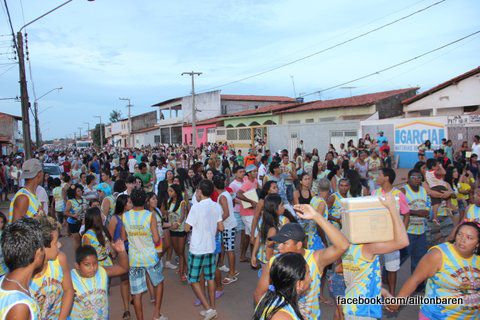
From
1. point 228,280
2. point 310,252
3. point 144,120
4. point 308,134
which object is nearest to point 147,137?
point 144,120

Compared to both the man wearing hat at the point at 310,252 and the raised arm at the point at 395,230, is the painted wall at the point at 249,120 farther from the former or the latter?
the man wearing hat at the point at 310,252

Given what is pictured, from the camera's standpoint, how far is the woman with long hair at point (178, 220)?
6125 millimetres

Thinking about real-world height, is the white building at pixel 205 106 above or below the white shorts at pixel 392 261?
above

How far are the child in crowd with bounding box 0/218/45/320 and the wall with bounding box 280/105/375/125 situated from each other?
916 inches

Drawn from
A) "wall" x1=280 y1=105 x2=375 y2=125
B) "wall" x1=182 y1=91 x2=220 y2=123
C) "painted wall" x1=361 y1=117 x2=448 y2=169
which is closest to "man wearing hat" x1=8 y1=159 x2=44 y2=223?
"painted wall" x1=361 y1=117 x2=448 y2=169

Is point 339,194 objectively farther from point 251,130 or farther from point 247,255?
point 251,130

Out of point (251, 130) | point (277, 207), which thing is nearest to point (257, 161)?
point (277, 207)

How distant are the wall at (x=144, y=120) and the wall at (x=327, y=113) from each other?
36402mm

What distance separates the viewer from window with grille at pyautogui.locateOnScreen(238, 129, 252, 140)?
1201 inches

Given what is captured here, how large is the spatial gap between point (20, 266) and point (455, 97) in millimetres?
22570

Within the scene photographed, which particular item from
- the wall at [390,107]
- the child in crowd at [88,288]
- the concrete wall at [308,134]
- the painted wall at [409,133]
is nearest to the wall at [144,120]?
the concrete wall at [308,134]

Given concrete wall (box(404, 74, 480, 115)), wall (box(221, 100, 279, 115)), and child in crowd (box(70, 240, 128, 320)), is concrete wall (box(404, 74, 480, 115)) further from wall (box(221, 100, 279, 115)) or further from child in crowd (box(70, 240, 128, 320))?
wall (box(221, 100, 279, 115))

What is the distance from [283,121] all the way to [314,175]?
882 inches

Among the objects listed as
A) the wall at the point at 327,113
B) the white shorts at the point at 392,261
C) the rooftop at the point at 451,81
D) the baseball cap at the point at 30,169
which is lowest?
the white shorts at the point at 392,261
